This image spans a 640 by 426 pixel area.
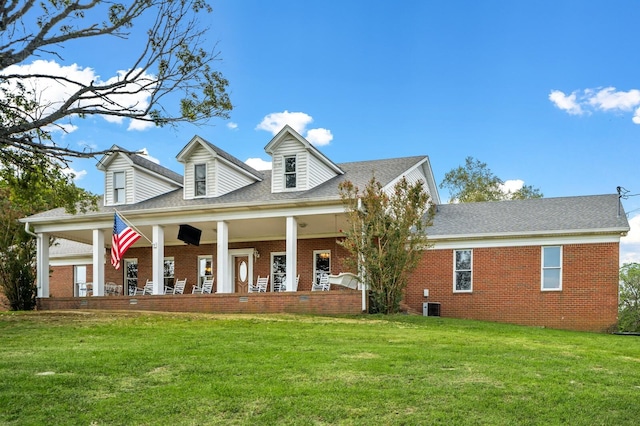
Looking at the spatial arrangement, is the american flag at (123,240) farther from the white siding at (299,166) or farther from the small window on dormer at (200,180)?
the white siding at (299,166)

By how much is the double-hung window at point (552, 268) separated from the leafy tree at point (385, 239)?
15.3 ft

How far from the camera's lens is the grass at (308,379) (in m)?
7.20

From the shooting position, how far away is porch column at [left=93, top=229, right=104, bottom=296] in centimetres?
2356

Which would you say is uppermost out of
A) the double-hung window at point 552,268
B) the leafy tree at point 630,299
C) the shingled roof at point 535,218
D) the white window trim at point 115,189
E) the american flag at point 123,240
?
the white window trim at point 115,189

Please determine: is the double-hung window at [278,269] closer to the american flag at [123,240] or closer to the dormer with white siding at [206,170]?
the dormer with white siding at [206,170]

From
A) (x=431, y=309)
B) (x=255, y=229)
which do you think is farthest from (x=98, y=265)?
(x=431, y=309)

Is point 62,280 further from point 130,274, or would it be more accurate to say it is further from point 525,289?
point 525,289

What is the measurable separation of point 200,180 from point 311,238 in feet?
16.3

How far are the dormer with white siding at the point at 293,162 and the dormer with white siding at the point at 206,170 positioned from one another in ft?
6.53

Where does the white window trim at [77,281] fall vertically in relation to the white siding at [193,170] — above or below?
below

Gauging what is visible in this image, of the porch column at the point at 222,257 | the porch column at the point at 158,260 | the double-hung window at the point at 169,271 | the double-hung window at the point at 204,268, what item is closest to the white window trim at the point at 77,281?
the double-hung window at the point at 169,271

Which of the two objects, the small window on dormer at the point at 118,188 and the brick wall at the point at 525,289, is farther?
the small window on dormer at the point at 118,188

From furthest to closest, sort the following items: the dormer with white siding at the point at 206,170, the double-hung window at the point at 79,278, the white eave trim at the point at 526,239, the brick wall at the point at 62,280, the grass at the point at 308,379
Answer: the brick wall at the point at 62,280 → the double-hung window at the point at 79,278 → the dormer with white siding at the point at 206,170 → the white eave trim at the point at 526,239 → the grass at the point at 308,379

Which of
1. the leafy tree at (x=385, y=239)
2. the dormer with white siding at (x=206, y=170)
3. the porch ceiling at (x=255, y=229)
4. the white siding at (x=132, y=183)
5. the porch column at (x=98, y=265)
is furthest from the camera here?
the white siding at (x=132, y=183)
